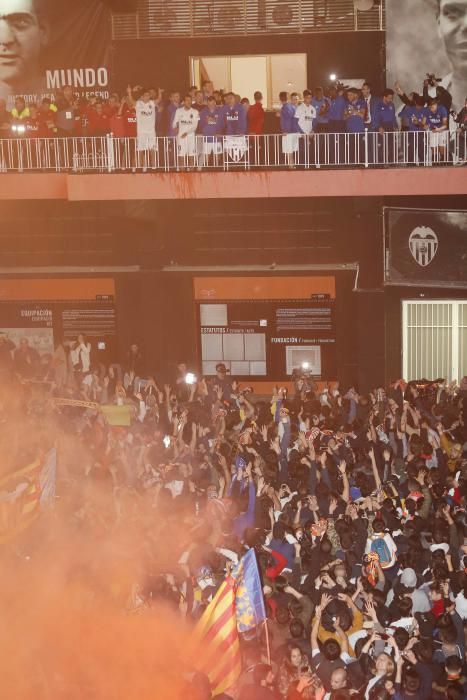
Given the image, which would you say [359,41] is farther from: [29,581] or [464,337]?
[29,581]

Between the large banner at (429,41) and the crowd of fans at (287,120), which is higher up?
the large banner at (429,41)

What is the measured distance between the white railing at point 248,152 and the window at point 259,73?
2752mm

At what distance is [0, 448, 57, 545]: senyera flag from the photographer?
36.3ft

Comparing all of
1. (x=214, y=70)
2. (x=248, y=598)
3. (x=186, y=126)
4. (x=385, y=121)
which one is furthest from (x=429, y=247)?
(x=248, y=598)

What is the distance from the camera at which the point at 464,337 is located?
63.5ft

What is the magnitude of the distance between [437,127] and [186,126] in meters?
4.50

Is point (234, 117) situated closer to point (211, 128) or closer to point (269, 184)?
point (211, 128)

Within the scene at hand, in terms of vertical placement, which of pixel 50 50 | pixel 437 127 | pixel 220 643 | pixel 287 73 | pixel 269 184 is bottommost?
pixel 220 643

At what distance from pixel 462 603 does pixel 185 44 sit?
47.6 ft

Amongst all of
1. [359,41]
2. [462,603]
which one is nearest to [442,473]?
[462,603]

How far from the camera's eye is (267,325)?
20406 mm

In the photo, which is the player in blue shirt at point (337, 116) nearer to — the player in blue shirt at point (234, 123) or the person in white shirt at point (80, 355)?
the player in blue shirt at point (234, 123)

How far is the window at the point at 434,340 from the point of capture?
19.3m

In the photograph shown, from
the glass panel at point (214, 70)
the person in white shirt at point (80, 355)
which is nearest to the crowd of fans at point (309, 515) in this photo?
the person in white shirt at point (80, 355)
